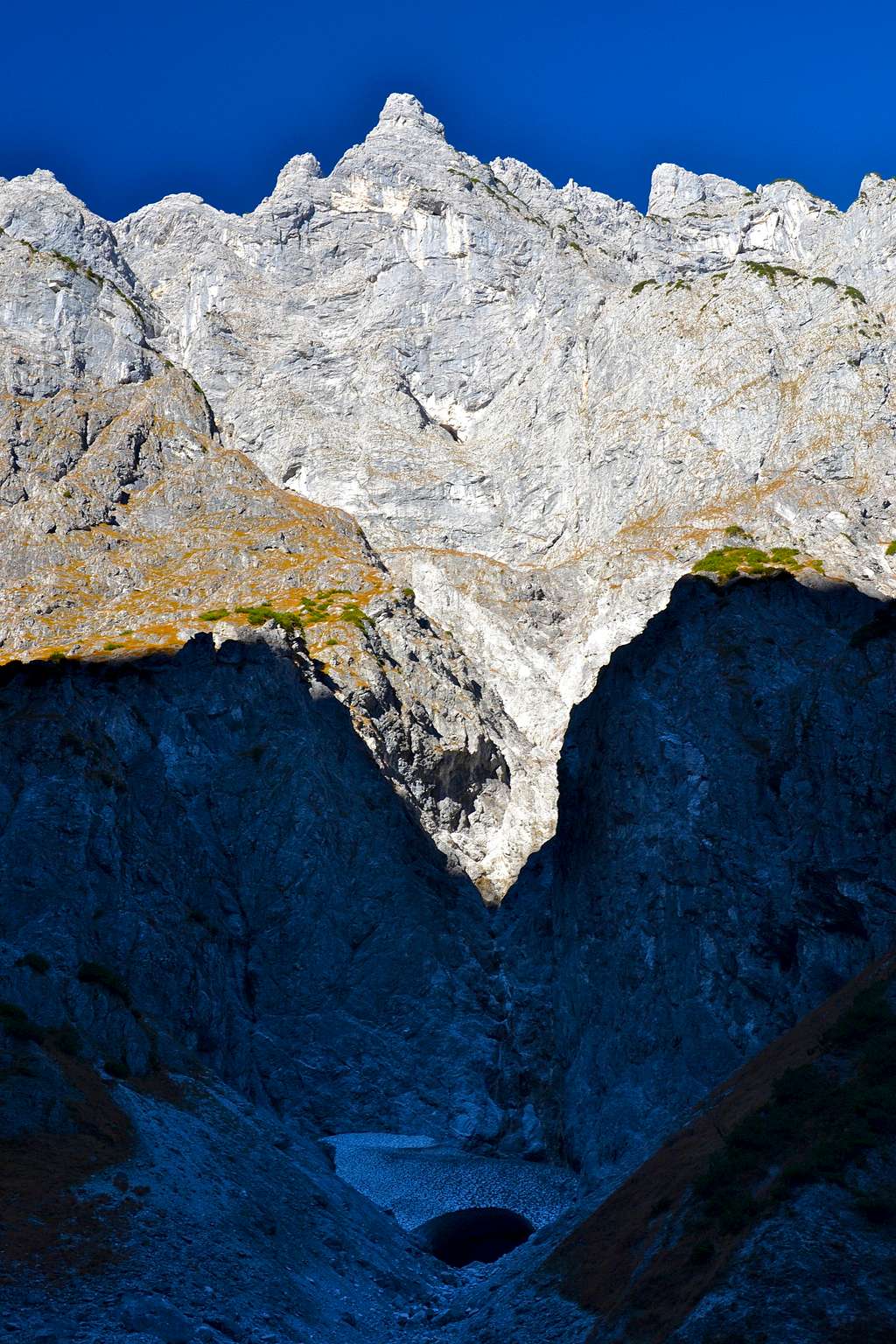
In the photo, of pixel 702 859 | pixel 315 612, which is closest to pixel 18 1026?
pixel 702 859

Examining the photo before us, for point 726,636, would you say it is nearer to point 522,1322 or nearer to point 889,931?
→ point 889,931

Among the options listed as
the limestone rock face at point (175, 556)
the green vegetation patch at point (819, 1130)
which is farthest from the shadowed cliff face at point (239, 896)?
the green vegetation patch at point (819, 1130)

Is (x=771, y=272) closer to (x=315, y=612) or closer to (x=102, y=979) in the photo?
(x=315, y=612)

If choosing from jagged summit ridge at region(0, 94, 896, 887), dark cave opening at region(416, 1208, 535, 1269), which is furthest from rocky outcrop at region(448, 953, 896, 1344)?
jagged summit ridge at region(0, 94, 896, 887)

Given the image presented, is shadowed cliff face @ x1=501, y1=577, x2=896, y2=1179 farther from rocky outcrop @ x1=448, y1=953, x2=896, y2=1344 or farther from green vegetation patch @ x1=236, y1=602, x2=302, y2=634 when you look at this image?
green vegetation patch @ x1=236, y1=602, x2=302, y2=634

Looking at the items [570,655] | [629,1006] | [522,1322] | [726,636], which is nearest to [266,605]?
[570,655]
